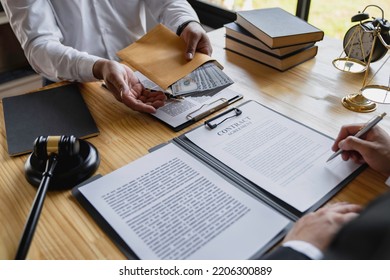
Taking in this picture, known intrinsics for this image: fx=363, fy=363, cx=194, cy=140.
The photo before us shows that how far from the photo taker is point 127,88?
0.98 meters

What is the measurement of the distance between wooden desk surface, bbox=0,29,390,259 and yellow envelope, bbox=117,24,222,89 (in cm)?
12

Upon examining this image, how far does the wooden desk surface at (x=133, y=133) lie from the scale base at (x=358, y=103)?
2cm

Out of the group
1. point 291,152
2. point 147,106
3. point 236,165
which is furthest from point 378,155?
point 147,106

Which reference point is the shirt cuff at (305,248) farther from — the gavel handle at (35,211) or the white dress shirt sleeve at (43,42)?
the white dress shirt sleeve at (43,42)

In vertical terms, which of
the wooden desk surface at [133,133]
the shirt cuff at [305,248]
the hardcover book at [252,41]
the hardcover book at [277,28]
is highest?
the hardcover book at [277,28]

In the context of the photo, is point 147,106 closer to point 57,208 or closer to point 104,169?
point 104,169

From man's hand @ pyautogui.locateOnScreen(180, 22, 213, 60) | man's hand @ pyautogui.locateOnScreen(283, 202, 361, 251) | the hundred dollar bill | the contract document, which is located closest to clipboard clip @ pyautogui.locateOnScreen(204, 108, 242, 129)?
the contract document

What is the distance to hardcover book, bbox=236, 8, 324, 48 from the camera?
117 cm

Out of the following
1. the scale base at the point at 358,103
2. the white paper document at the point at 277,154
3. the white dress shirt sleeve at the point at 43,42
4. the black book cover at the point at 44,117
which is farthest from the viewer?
the white dress shirt sleeve at the point at 43,42

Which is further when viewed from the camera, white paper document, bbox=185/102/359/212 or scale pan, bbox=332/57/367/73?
scale pan, bbox=332/57/367/73

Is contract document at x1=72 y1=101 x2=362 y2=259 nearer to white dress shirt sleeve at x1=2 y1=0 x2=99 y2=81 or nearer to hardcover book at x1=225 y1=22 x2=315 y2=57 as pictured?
hardcover book at x1=225 y1=22 x2=315 y2=57

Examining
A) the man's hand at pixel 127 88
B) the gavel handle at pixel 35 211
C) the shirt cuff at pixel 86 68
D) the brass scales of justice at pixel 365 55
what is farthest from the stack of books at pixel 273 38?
the gavel handle at pixel 35 211

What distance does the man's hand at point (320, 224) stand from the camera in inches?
23.5

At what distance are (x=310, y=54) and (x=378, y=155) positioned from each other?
0.60 meters
